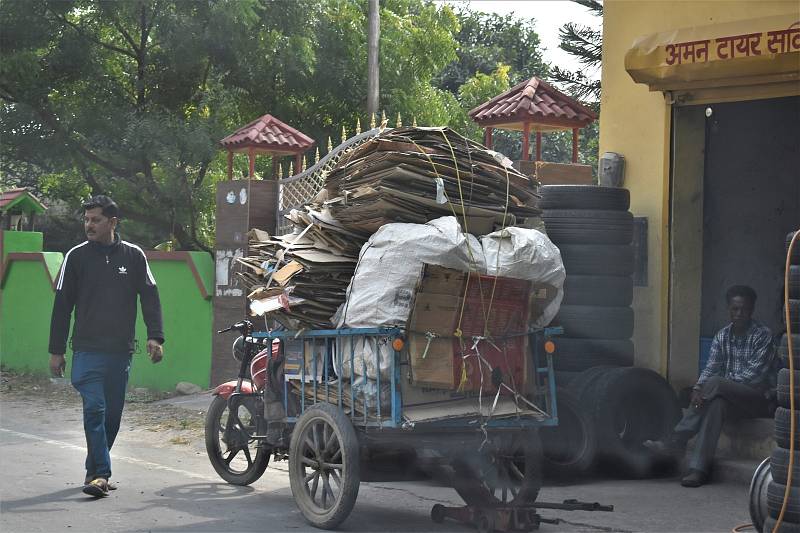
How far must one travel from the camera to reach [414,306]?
6613 mm

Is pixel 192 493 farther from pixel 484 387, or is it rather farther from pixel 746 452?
pixel 746 452

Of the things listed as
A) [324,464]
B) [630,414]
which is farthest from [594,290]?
[324,464]

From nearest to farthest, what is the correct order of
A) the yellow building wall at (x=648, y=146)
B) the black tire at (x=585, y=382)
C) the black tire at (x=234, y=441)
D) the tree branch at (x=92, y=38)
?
the black tire at (x=234, y=441), the black tire at (x=585, y=382), the yellow building wall at (x=648, y=146), the tree branch at (x=92, y=38)

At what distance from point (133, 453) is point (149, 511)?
9.06ft

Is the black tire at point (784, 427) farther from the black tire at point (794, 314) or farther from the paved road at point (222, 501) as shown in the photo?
the paved road at point (222, 501)

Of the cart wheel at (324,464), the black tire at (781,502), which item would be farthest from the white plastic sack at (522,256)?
the black tire at (781,502)

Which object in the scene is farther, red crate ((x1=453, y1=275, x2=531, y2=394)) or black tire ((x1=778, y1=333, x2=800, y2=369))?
red crate ((x1=453, y1=275, x2=531, y2=394))

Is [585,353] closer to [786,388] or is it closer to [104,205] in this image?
[786,388]

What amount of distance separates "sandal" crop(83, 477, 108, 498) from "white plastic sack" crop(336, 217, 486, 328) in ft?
7.04

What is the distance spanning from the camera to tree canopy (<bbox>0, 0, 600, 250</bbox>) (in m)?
18.9

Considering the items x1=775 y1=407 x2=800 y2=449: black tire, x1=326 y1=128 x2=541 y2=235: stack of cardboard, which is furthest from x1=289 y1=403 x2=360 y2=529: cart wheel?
x1=775 y1=407 x2=800 y2=449: black tire

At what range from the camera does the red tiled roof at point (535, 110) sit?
36.2 ft

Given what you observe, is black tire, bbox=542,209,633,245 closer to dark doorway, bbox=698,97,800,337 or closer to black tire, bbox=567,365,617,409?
black tire, bbox=567,365,617,409

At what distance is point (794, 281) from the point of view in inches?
215
